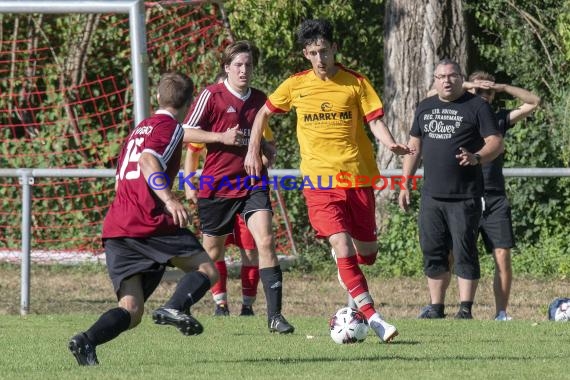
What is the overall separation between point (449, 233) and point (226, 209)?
1815 millimetres

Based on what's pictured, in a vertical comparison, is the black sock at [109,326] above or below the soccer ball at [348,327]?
above

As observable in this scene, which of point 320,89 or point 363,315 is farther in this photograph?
point 320,89

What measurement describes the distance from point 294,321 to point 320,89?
2.01 meters

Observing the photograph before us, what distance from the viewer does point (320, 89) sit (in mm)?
8930

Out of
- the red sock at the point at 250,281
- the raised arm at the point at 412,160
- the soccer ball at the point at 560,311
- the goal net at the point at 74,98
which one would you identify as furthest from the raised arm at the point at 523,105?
the goal net at the point at 74,98

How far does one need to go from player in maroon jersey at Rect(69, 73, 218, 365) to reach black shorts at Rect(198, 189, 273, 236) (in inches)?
88.6

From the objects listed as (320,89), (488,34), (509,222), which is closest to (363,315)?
(320,89)

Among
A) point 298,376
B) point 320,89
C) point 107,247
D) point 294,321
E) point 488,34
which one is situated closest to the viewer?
point 298,376

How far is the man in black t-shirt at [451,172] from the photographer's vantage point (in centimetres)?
992

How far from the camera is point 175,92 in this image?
723cm

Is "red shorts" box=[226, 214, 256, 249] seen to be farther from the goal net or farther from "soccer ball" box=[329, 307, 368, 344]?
the goal net

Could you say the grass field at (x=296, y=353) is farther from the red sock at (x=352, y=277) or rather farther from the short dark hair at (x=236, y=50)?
the short dark hair at (x=236, y=50)

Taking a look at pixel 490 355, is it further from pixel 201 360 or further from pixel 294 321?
pixel 294 321

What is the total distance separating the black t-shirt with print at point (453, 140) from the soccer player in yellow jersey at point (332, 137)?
1.11 meters
